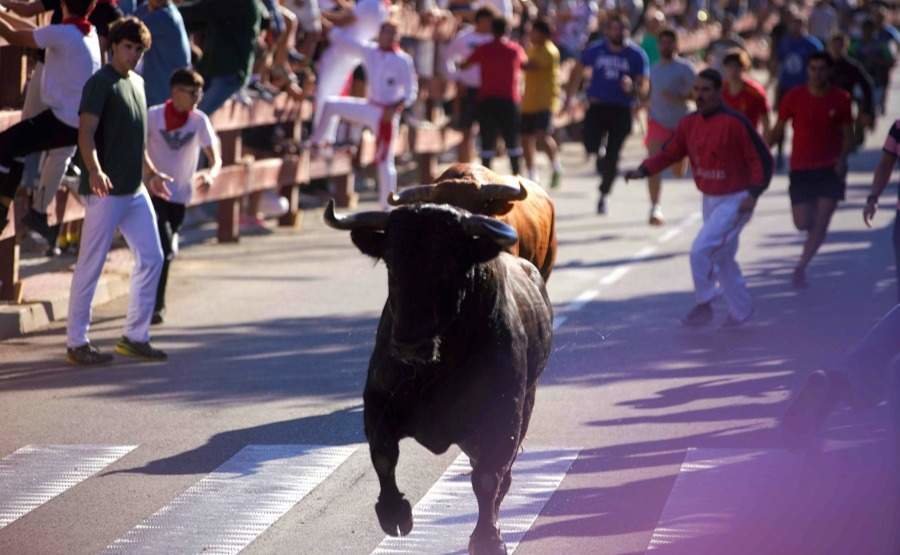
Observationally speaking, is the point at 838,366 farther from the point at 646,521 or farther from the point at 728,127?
the point at 728,127

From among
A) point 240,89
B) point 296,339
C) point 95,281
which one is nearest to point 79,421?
point 95,281

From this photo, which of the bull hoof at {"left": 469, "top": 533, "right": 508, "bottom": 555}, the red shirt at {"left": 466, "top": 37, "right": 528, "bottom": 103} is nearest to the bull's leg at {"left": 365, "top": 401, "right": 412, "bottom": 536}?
the bull hoof at {"left": 469, "top": 533, "right": 508, "bottom": 555}

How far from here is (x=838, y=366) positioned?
7.97 m

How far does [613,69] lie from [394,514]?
48.7ft

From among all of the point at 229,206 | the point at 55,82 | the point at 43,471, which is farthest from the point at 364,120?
the point at 43,471

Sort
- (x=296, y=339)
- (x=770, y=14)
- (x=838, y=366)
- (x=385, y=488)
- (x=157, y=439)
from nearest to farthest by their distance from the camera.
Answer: (x=385, y=488)
(x=838, y=366)
(x=157, y=439)
(x=296, y=339)
(x=770, y=14)

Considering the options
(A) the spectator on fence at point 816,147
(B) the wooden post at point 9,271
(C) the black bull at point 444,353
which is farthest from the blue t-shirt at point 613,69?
(C) the black bull at point 444,353

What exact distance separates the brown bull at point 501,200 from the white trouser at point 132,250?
2.70m

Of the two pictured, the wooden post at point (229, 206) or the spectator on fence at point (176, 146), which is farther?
the wooden post at point (229, 206)

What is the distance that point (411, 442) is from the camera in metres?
9.85

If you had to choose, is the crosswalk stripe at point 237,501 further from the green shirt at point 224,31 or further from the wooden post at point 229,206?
the wooden post at point 229,206

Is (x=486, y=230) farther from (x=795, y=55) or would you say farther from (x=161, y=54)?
(x=795, y=55)

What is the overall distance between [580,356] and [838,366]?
4.59 meters

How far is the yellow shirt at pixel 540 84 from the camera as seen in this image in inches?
926
